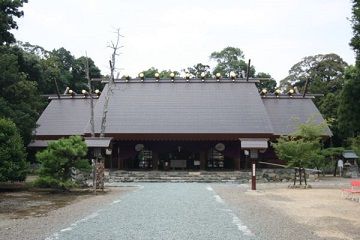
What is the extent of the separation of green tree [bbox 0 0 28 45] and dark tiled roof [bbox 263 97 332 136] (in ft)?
57.9

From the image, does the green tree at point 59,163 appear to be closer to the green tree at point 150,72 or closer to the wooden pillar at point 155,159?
the wooden pillar at point 155,159

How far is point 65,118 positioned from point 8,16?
13466mm

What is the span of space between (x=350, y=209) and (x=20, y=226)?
27.2ft

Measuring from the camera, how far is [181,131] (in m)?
26.2

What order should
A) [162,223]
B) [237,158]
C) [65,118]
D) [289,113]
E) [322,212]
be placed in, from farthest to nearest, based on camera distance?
1. [65,118]
2. [289,113]
3. [237,158]
4. [322,212]
5. [162,223]

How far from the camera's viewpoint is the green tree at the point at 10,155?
1538cm

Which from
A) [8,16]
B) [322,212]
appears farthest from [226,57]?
[322,212]

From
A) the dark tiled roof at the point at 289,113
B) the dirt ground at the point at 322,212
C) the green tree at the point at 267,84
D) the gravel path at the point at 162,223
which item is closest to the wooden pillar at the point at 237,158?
the dark tiled roof at the point at 289,113

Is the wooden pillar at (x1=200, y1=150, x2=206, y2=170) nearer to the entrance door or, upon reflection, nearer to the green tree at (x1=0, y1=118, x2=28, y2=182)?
the entrance door

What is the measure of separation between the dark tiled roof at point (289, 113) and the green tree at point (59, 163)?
15.9m

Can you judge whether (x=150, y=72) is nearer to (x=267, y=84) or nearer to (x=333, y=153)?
(x=267, y=84)

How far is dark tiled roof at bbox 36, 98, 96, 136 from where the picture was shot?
30.6m

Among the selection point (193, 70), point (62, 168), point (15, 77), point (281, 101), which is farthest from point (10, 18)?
point (193, 70)

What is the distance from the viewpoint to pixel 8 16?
1962 cm
